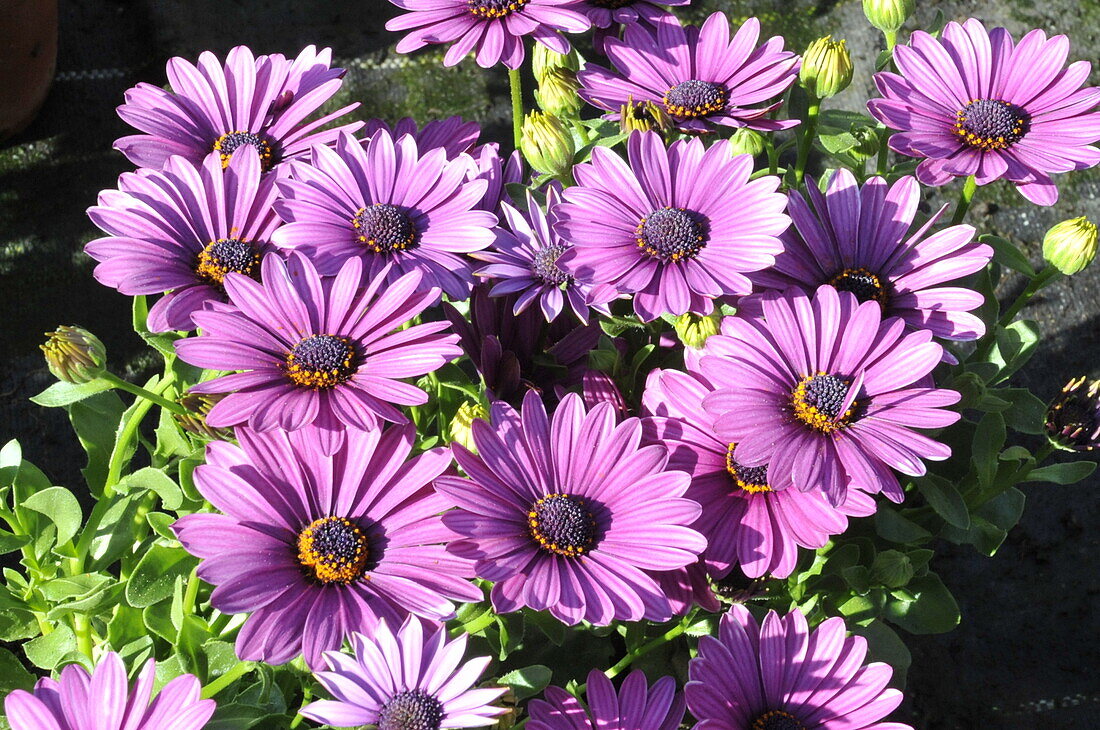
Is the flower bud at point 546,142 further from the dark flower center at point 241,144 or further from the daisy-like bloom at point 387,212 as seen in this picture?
the dark flower center at point 241,144

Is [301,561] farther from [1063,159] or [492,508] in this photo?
[1063,159]

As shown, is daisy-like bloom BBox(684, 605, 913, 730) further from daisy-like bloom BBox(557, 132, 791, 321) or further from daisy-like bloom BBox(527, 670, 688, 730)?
daisy-like bloom BBox(557, 132, 791, 321)

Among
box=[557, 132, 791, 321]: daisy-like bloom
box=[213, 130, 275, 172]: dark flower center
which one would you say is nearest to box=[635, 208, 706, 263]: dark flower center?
box=[557, 132, 791, 321]: daisy-like bloom

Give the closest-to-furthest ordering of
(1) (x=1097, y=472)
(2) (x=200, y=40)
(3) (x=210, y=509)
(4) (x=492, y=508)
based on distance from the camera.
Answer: (4) (x=492, y=508) → (3) (x=210, y=509) → (1) (x=1097, y=472) → (2) (x=200, y=40)

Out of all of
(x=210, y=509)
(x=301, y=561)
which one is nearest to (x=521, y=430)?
(x=301, y=561)

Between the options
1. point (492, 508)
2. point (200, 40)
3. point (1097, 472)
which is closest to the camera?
point (492, 508)

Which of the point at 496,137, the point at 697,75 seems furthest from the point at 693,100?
the point at 496,137
